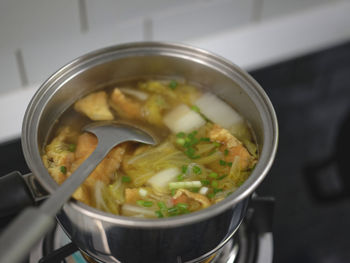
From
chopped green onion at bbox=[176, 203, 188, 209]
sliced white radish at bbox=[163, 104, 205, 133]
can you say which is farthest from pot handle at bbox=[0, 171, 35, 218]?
sliced white radish at bbox=[163, 104, 205, 133]

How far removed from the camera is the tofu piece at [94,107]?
1.08 m

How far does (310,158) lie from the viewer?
4.91 feet

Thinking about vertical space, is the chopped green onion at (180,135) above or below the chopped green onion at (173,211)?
above

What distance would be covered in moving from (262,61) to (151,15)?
51 cm

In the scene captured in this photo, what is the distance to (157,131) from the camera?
1075mm

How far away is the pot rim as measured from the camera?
2.35 feet

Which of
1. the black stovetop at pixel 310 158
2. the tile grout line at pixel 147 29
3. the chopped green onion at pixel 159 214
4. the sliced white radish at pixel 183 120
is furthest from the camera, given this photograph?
the tile grout line at pixel 147 29

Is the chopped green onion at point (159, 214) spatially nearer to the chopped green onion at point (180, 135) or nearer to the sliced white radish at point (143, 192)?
the sliced white radish at point (143, 192)

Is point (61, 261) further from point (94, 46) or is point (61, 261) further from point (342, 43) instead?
point (342, 43)

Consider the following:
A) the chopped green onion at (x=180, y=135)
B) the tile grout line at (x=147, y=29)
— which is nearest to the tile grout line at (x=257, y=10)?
the tile grout line at (x=147, y=29)

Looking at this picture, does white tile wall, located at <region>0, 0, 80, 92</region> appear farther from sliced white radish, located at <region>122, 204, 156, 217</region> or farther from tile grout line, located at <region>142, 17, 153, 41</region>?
sliced white radish, located at <region>122, 204, 156, 217</region>

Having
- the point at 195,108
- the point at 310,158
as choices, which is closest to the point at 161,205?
the point at 195,108

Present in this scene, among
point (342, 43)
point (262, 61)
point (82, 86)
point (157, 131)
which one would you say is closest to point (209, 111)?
point (157, 131)

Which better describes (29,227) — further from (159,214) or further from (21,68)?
(21,68)
